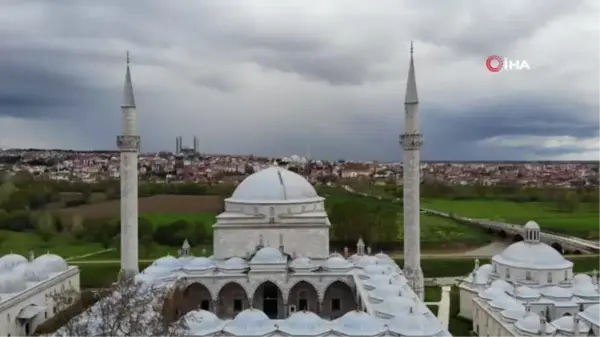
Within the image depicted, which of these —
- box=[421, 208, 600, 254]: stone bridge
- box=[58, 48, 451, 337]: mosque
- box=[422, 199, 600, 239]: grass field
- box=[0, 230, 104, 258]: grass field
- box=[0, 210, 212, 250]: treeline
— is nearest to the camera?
box=[58, 48, 451, 337]: mosque

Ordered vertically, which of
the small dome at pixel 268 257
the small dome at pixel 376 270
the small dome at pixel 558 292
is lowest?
the small dome at pixel 558 292

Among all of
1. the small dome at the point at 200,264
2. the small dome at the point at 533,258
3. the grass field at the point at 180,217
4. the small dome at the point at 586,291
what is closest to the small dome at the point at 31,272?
the small dome at the point at 200,264

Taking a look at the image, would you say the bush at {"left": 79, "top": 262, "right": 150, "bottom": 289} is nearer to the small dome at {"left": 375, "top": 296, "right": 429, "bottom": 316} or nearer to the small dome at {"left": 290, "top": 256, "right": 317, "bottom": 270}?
the small dome at {"left": 290, "top": 256, "right": 317, "bottom": 270}

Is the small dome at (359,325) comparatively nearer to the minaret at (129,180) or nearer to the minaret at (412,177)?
the minaret at (412,177)

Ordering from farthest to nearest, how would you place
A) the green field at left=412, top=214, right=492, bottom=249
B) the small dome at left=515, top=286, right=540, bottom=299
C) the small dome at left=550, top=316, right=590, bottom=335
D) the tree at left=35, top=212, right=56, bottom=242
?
the green field at left=412, top=214, right=492, bottom=249, the tree at left=35, top=212, right=56, bottom=242, the small dome at left=515, top=286, right=540, bottom=299, the small dome at left=550, top=316, right=590, bottom=335

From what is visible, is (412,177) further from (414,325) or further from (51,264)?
(51,264)

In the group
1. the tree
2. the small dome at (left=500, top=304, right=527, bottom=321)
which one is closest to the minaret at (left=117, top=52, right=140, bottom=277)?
the small dome at (left=500, top=304, right=527, bottom=321)
